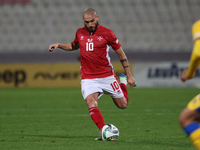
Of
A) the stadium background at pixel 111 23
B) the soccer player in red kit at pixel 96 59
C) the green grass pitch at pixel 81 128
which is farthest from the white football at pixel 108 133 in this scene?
the stadium background at pixel 111 23

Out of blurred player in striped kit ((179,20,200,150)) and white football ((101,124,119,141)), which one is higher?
blurred player in striped kit ((179,20,200,150))

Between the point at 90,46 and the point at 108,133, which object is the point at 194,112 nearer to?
the point at 108,133

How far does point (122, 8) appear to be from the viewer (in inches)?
777

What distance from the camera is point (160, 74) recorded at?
651 inches

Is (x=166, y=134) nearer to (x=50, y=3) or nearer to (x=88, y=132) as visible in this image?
(x=88, y=132)

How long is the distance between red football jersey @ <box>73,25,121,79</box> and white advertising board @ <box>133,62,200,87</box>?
36.8 ft

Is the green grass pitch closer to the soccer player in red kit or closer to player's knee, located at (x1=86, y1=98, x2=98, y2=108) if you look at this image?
player's knee, located at (x1=86, y1=98, x2=98, y2=108)

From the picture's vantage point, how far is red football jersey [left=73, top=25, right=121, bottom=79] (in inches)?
213

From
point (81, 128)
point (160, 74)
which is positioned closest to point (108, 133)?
point (81, 128)

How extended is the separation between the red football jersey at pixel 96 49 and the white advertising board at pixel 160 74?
36.8 feet

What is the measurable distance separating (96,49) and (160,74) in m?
11.5

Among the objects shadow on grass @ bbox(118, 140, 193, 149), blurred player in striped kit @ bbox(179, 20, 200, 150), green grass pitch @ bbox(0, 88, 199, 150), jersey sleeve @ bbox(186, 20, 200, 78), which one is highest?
jersey sleeve @ bbox(186, 20, 200, 78)

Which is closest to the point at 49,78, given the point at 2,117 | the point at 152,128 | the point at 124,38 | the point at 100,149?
the point at 124,38

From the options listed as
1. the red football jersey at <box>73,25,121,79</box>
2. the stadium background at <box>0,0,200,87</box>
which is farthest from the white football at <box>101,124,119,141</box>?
the stadium background at <box>0,0,200,87</box>
